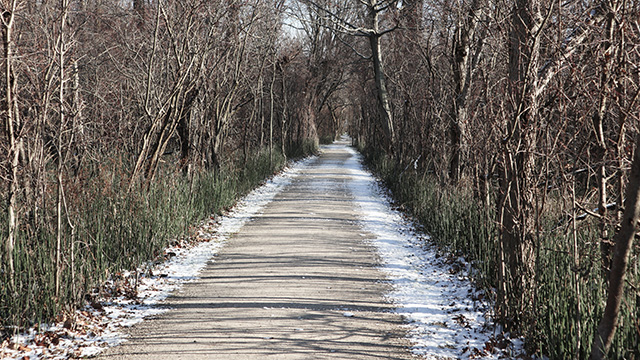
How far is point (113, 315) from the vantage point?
4.82 meters

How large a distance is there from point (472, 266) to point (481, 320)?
4.59 feet

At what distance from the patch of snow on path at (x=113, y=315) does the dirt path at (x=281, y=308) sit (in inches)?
6.7

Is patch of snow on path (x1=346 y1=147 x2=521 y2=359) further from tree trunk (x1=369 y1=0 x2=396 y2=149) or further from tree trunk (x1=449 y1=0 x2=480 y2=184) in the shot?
tree trunk (x1=369 y1=0 x2=396 y2=149)

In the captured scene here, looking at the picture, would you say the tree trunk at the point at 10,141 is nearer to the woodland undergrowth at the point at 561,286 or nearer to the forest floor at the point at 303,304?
the forest floor at the point at 303,304

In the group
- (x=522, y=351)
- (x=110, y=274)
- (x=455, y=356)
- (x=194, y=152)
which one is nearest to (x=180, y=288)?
(x=110, y=274)

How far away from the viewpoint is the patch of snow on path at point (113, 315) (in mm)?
3979

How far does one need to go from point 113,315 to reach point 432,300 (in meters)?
3.17

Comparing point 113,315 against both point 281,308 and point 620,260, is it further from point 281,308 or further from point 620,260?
point 620,260

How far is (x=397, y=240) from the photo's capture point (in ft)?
28.1

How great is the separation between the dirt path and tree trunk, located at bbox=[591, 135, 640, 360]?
1430 mm

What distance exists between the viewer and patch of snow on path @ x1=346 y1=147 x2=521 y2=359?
4.28 m

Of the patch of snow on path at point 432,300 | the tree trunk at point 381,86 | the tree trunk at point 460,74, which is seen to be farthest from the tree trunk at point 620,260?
the tree trunk at point 381,86

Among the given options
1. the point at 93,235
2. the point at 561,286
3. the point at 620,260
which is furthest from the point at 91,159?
the point at 620,260

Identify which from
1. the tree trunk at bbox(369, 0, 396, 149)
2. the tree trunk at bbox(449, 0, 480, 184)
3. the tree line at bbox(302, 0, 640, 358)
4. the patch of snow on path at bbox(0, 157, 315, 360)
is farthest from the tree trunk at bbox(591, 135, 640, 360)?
the tree trunk at bbox(369, 0, 396, 149)
